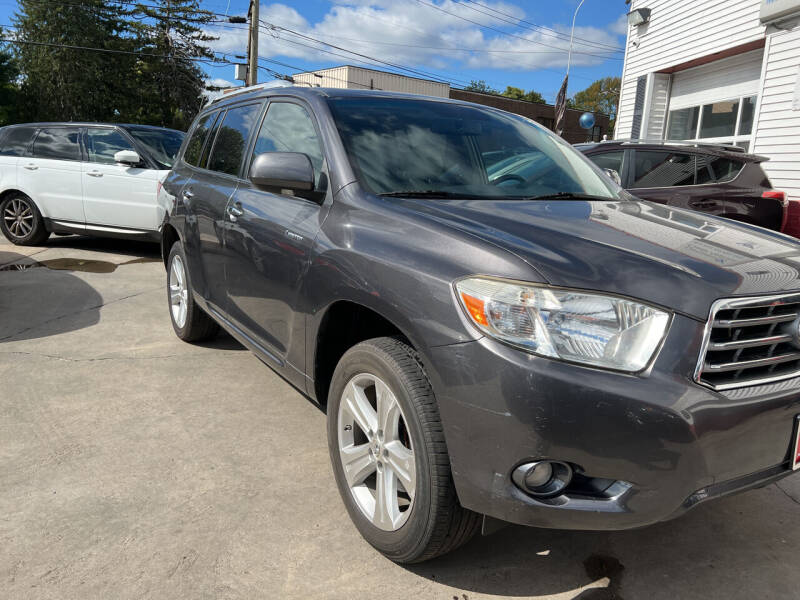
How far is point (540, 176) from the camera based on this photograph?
3076 millimetres

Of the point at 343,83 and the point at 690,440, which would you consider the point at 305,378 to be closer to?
the point at 690,440

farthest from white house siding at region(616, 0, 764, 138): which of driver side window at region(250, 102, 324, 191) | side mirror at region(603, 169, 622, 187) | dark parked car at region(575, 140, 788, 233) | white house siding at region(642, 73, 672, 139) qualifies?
driver side window at region(250, 102, 324, 191)

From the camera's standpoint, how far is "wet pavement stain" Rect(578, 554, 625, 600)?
2.17m

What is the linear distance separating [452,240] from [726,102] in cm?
1077

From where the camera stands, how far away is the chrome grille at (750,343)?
1.84m

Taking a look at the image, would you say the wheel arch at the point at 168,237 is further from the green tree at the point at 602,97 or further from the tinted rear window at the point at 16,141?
the green tree at the point at 602,97

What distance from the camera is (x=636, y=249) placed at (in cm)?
206

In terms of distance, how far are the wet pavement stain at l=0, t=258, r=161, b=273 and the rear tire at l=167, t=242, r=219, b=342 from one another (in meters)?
3.05

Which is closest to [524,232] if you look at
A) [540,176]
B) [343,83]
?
[540,176]

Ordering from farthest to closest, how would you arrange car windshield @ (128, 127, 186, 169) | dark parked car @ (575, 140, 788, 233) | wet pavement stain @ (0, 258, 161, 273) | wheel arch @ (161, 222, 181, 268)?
car windshield @ (128, 127, 186, 169) < wet pavement stain @ (0, 258, 161, 273) < dark parked car @ (575, 140, 788, 233) < wheel arch @ (161, 222, 181, 268)

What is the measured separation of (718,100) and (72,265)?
10.5 meters

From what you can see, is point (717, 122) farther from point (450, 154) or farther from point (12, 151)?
point (12, 151)

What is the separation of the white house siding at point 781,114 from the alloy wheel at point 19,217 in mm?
10630

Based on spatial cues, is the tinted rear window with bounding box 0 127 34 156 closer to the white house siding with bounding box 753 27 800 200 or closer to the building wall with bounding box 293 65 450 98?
Answer: the white house siding with bounding box 753 27 800 200
